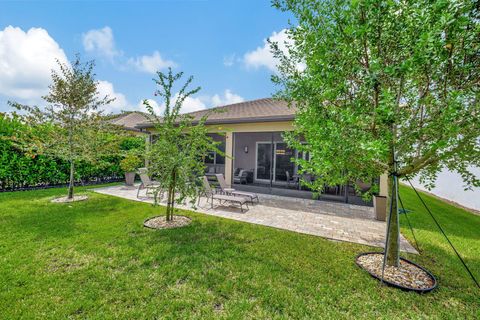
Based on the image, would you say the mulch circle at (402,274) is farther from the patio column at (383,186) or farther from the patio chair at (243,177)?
the patio chair at (243,177)

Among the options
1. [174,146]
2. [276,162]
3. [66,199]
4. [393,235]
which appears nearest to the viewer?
[393,235]

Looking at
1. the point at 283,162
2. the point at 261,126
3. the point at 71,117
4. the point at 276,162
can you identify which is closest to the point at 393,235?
the point at 261,126

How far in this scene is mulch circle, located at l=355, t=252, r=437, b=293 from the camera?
347 cm

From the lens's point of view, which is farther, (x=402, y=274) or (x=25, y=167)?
(x=25, y=167)

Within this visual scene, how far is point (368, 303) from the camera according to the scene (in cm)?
303

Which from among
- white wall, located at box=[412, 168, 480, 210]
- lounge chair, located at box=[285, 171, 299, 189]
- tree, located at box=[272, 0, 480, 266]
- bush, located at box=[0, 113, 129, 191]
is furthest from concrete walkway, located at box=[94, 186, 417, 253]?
white wall, located at box=[412, 168, 480, 210]

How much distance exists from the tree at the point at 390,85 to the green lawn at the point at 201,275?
3.61 ft

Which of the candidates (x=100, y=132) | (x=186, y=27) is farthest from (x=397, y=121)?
(x=186, y=27)

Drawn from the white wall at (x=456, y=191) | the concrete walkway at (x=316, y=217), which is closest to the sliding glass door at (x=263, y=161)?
the concrete walkway at (x=316, y=217)

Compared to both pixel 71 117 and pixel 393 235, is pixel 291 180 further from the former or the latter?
pixel 71 117

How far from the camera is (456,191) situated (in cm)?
1277

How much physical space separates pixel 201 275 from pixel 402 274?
143 inches

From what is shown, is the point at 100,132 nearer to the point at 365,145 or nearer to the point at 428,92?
the point at 365,145

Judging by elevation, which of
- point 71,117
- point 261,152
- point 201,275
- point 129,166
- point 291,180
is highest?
point 71,117
